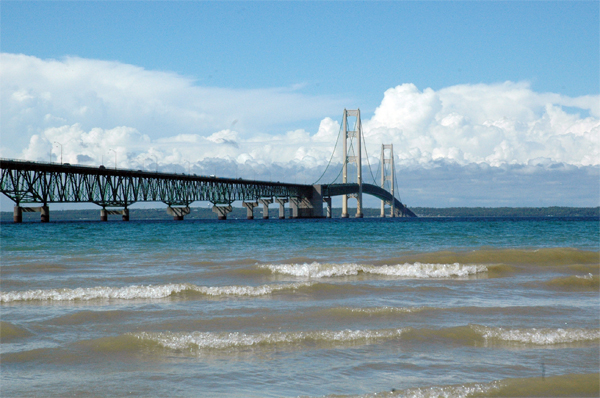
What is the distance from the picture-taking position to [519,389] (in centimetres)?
525

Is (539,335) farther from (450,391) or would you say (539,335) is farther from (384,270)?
(384,270)

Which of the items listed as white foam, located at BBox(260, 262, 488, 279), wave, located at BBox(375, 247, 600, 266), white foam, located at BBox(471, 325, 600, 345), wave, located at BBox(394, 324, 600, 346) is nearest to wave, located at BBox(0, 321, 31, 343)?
wave, located at BBox(394, 324, 600, 346)

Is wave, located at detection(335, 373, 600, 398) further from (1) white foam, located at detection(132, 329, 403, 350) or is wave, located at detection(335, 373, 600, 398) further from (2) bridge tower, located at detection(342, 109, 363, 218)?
(2) bridge tower, located at detection(342, 109, 363, 218)

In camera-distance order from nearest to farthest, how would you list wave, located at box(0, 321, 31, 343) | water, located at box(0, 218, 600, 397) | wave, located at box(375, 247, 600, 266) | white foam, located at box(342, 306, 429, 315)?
water, located at box(0, 218, 600, 397)
wave, located at box(0, 321, 31, 343)
white foam, located at box(342, 306, 429, 315)
wave, located at box(375, 247, 600, 266)

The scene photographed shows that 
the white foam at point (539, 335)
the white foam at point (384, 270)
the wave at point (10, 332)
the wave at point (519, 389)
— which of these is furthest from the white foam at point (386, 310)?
the white foam at point (384, 270)

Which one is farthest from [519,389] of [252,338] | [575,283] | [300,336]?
[575,283]

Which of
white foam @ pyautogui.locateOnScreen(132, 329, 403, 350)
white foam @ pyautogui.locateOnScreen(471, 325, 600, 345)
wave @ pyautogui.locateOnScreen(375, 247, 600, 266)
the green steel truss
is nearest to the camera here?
white foam @ pyautogui.locateOnScreen(132, 329, 403, 350)

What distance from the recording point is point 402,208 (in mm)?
140500

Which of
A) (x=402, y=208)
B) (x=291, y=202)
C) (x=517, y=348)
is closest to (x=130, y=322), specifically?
(x=517, y=348)

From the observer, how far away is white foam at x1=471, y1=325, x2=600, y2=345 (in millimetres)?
7031

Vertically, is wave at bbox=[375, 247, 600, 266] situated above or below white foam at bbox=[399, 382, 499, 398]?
below

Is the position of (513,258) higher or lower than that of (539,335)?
lower

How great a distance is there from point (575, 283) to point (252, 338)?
865 centimetres

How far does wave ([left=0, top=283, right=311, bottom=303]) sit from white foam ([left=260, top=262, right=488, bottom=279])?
3.18 metres
